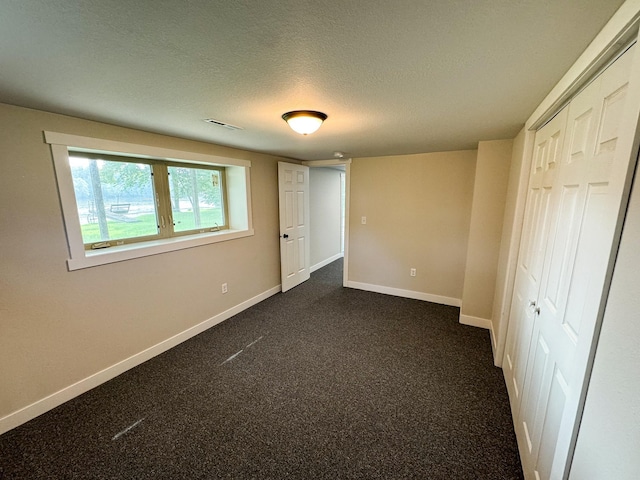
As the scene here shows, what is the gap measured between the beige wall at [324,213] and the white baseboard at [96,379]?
2483 mm

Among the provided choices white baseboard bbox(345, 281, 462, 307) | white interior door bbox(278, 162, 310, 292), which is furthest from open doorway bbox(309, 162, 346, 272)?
white baseboard bbox(345, 281, 462, 307)

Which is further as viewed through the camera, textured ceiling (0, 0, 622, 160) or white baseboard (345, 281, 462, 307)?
white baseboard (345, 281, 462, 307)

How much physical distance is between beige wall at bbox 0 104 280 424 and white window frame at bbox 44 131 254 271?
49mm

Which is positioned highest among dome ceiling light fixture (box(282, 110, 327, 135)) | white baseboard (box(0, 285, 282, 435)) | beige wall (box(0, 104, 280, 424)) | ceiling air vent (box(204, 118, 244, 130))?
ceiling air vent (box(204, 118, 244, 130))

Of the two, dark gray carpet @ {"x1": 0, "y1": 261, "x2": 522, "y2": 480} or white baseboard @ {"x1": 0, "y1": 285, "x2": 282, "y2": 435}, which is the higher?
white baseboard @ {"x1": 0, "y1": 285, "x2": 282, "y2": 435}

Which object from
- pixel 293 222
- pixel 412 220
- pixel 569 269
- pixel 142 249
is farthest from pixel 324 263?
pixel 569 269

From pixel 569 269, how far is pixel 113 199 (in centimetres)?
325

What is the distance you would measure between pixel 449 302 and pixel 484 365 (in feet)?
4.52

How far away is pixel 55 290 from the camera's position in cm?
186

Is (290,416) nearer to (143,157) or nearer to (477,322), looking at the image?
(477,322)

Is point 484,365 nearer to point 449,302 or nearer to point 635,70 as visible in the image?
point 449,302

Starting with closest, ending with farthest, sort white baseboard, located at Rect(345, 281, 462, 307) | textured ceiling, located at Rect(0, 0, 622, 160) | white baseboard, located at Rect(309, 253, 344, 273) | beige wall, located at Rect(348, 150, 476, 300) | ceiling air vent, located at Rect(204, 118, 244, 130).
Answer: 1. textured ceiling, located at Rect(0, 0, 622, 160)
2. ceiling air vent, located at Rect(204, 118, 244, 130)
3. beige wall, located at Rect(348, 150, 476, 300)
4. white baseboard, located at Rect(345, 281, 462, 307)
5. white baseboard, located at Rect(309, 253, 344, 273)

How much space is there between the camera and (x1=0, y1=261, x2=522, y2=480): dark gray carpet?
4.83 ft

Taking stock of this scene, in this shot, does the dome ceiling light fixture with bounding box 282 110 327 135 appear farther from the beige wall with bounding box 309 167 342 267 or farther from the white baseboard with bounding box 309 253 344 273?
the white baseboard with bounding box 309 253 344 273
